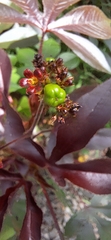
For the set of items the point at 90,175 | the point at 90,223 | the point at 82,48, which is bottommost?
the point at 90,223

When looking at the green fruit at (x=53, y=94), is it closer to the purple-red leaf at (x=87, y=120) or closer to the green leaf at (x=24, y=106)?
the purple-red leaf at (x=87, y=120)

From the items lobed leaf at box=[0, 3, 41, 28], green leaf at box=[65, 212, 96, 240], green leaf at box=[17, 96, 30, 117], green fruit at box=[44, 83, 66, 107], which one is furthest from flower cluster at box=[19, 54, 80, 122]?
green leaf at box=[17, 96, 30, 117]

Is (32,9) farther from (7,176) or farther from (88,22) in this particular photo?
(7,176)

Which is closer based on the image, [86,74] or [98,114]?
[98,114]

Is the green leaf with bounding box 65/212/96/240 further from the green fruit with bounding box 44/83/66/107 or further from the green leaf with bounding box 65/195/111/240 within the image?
the green fruit with bounding box 44/83/66/107

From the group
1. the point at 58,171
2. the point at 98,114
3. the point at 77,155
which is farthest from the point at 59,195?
the point at 77,155

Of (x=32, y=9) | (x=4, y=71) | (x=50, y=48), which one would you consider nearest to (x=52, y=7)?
(x=32, y=9)

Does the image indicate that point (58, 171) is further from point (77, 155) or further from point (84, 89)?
point (77, 155)
